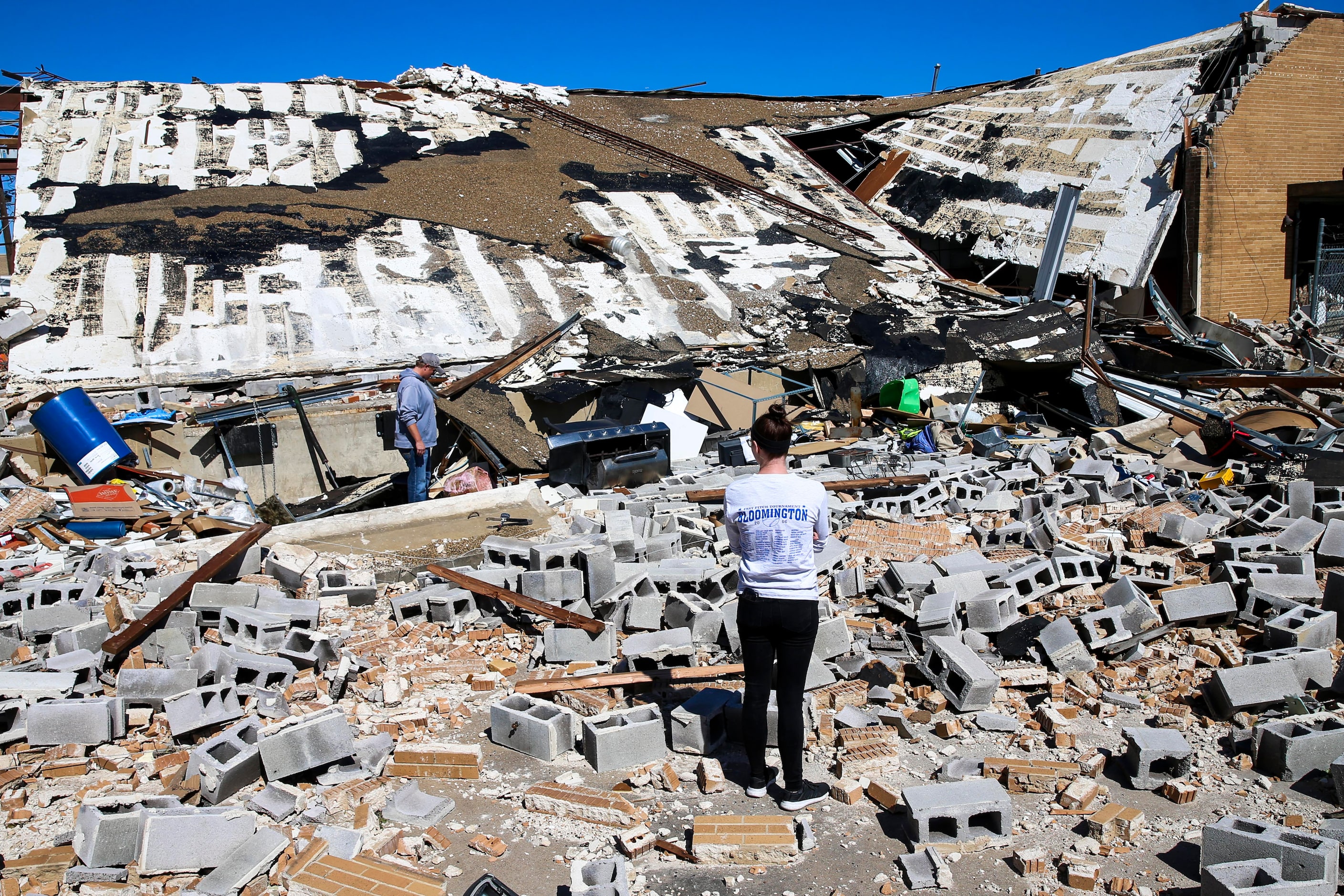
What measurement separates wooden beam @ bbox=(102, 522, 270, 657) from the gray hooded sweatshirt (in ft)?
5.69

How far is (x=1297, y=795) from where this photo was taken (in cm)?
401

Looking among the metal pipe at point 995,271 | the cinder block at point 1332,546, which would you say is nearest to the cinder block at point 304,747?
the cinder block at point 1332,546

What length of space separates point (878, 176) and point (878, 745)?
15.5 metres

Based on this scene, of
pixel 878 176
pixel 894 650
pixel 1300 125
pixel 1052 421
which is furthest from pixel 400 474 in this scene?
pixel 1300 125

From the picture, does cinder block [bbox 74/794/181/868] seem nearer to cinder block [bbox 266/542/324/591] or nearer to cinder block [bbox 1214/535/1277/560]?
cinder block [bbox 266/542/324/591]

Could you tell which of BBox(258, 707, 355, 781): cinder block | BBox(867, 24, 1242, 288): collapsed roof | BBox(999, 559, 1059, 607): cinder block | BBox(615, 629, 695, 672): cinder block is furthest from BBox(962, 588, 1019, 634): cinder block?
BBox(867, 24, 1242, 288): collapsed roof

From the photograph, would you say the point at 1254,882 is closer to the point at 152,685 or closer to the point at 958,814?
the point at 958,814

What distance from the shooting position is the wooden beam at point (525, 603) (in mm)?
5633

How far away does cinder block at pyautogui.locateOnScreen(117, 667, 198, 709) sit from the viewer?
4.81 metres

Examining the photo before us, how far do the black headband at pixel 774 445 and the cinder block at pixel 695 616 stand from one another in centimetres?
191

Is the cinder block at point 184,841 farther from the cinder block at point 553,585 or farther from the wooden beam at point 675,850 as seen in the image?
the cinder block at point 553,585

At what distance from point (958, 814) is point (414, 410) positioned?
5.99 m

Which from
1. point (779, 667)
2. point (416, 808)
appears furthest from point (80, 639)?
point (779, 667)

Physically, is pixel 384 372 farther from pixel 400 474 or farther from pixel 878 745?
pixel 878 745
